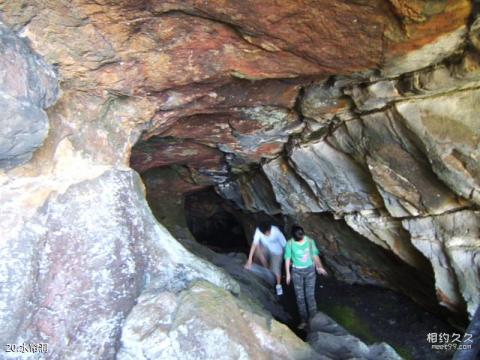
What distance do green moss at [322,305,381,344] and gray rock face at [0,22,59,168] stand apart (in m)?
5.84

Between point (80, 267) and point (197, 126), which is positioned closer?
point (80, 267)

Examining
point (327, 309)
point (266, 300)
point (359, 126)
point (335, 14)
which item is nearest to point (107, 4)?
point (335, 14)

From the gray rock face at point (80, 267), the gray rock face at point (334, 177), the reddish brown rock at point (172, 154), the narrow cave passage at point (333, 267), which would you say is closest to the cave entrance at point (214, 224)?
the narrow cave passage at point (333, 267)

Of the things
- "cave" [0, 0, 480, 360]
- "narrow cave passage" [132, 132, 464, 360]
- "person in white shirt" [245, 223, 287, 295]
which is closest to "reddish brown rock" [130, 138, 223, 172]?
"narrow cave passage" [132, 132, 464, 360]

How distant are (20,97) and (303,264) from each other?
4150mm

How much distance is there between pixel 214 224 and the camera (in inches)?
513

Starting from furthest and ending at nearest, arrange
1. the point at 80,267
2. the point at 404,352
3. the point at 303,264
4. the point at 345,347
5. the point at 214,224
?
the point at 214,224
the point at 404,352
the point at 303,264
the point at 345,347
the point at 80,267

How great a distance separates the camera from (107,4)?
333 centimetres

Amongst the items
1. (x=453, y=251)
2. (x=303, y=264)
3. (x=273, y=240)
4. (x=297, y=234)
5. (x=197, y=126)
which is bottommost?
(x=273, y=240)

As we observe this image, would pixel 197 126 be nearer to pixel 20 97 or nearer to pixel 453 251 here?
pixel 20 97

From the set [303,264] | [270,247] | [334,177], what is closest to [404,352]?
[303,264]

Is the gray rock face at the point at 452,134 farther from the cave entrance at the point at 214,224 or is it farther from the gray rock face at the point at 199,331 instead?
the cave entrance at the point at 214,224

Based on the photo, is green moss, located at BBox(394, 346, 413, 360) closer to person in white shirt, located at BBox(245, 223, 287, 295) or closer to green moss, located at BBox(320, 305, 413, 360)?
green moss, located at BBox(320, 305, 413, 360)

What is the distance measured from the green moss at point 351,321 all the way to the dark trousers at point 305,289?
1.19 m
